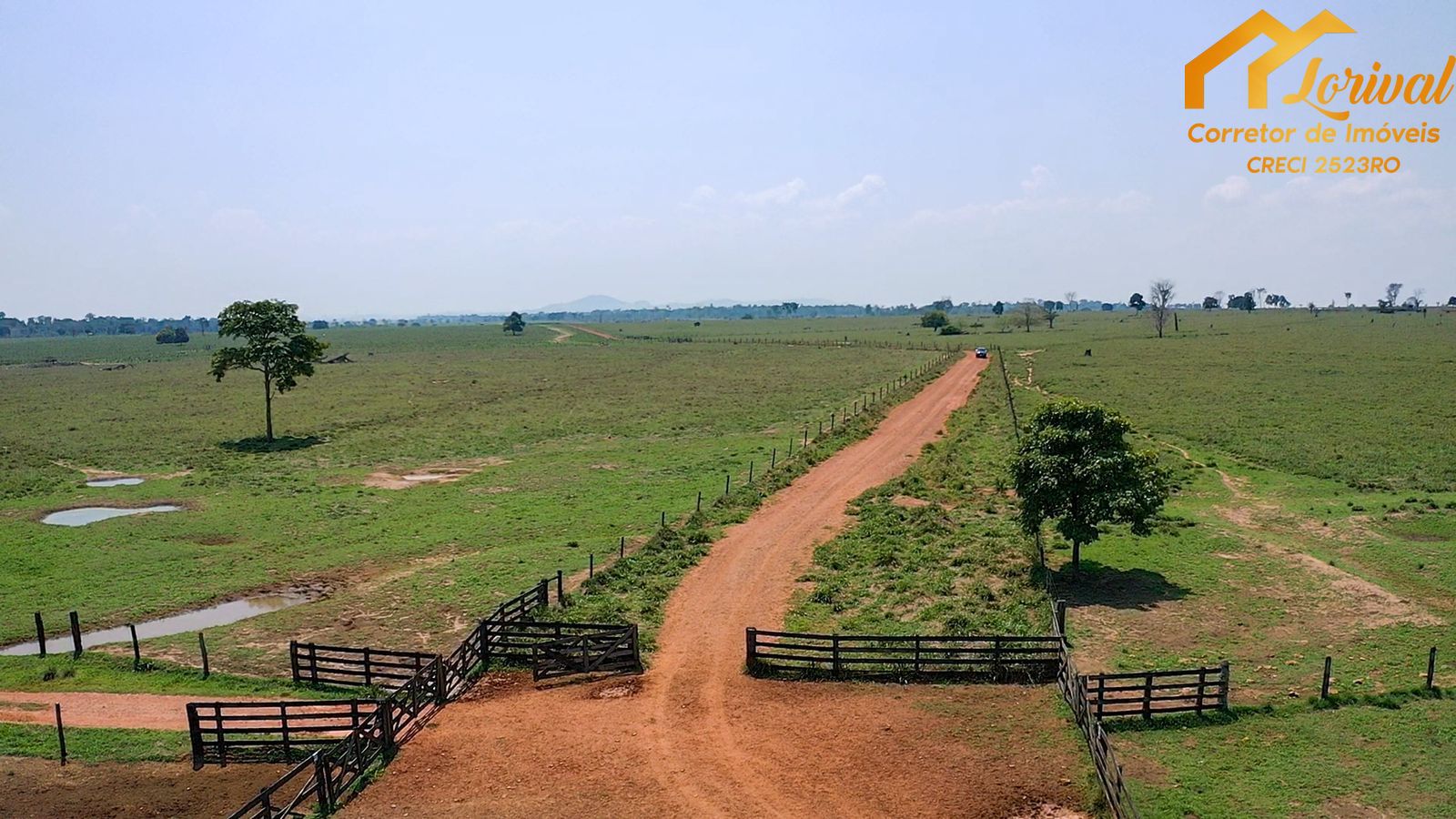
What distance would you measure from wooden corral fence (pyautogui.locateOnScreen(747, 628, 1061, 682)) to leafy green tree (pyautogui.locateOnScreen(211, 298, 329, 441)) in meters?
49.6

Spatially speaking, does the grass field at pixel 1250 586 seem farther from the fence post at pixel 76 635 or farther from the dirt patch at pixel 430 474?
the dirt patch at pixel 430 474

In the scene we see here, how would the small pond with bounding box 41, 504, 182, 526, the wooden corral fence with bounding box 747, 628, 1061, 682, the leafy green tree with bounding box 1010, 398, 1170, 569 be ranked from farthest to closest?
1. the small pond with bounding box 41, 504, 182, 526
2. the leafy green tree with bounding box 1010, 398, 1170, 569
3. the wooden corral fence with bounding box 747, 628, 1061, 682

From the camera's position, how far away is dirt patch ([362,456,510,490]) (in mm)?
46219

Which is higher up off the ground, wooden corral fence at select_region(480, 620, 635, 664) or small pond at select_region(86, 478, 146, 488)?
small pond at select_region(86, 478, 146, 488)

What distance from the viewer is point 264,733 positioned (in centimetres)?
1908

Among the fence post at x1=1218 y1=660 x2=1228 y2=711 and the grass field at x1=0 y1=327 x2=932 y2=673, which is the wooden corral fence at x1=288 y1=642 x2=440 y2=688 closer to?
the grass field at x1=0 y1=327 x2=932 y2=673

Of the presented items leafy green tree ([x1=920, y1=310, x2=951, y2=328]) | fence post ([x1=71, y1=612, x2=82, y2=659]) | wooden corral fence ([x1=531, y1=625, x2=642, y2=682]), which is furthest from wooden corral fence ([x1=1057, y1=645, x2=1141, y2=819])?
leafy green tree ([x1=920, y1=310, x2=951, y2=328])

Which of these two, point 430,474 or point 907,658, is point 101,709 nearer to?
point 907,658

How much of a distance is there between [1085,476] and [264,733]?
2396 centimetres

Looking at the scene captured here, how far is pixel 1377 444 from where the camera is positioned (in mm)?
47250

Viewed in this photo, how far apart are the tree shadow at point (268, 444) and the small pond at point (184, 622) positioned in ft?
97.7

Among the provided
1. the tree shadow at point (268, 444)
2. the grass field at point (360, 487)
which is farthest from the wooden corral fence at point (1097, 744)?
the tree shadow at point (268, 444)

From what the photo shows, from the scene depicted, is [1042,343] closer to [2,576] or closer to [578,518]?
[578,518]

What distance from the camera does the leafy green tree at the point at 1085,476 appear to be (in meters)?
27.6
